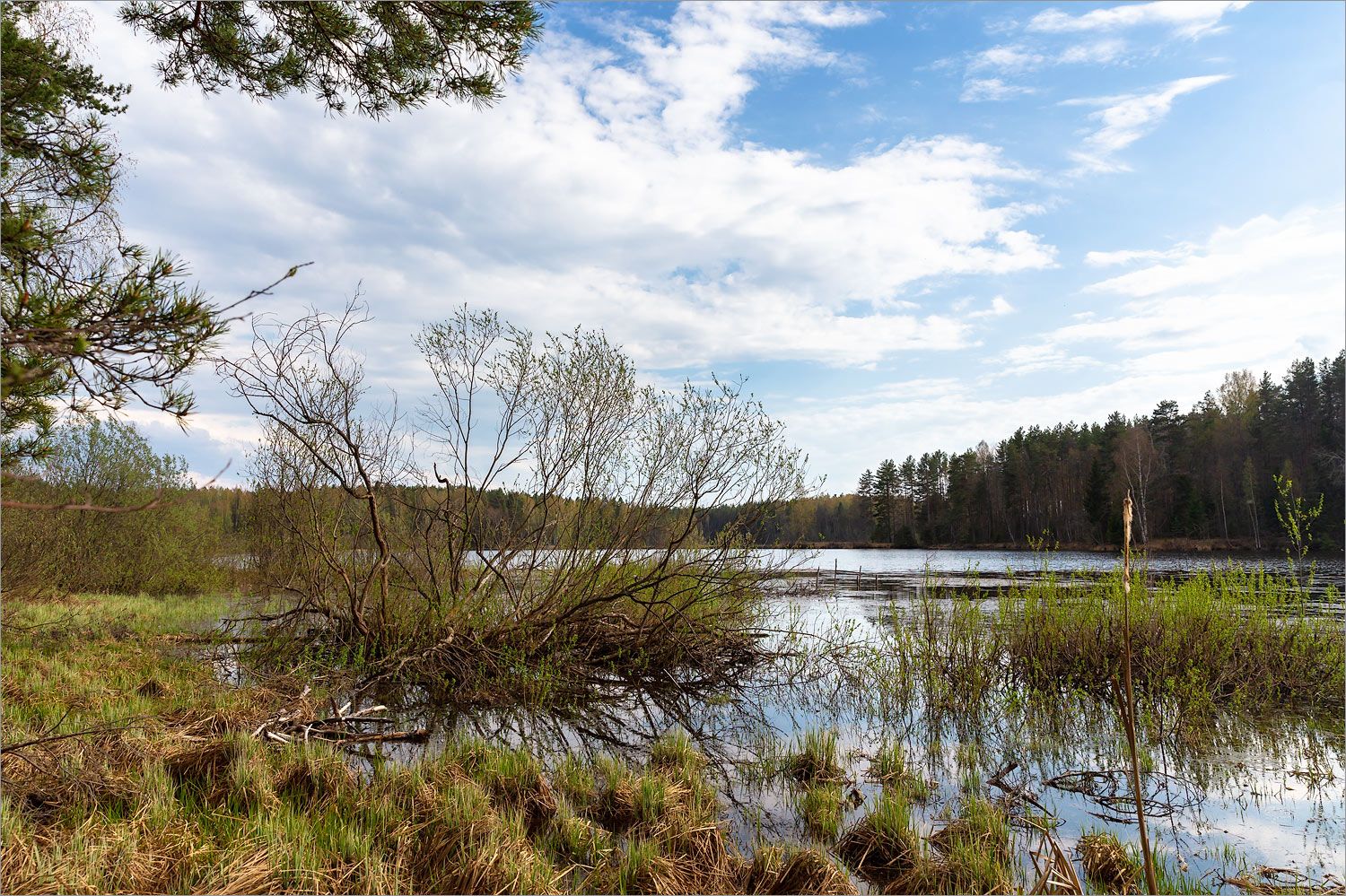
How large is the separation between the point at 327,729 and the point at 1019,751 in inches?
274

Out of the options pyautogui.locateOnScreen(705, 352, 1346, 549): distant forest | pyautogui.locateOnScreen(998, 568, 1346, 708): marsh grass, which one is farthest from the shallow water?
pyautogui.locateOnScreen(705, 352, 1346, 549): distant forest

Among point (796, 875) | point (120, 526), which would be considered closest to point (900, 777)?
point (796, 875)

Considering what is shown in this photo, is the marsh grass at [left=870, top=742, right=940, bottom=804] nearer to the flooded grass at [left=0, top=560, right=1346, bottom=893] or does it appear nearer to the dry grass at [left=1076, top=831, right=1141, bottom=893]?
the flooded grass at [left=0, top=560, right=1346, bottom=893]

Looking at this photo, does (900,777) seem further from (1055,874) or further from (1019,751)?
(1055,874)

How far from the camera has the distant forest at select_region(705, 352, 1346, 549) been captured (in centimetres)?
3572

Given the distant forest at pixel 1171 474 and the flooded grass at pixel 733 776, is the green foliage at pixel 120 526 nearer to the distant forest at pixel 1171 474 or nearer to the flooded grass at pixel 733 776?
the distant forest at pixel 1171 474

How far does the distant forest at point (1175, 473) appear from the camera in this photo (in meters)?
35.7

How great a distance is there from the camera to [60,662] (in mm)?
8656

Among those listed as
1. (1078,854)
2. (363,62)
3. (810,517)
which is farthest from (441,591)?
(1078,854)

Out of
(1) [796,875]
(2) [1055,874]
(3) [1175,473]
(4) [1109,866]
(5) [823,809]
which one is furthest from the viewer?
(3) [1175,473]

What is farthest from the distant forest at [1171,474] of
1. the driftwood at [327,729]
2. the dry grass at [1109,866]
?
the dry grass at [1109,866]

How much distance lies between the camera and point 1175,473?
40.7 meters

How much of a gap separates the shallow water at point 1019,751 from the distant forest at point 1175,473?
22.2 meters

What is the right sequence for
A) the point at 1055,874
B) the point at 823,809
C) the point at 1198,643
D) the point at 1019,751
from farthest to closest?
the point at 1198,643 < the point at 1019,751 < the point at 823,809 < the point at 1055,874
